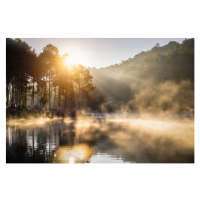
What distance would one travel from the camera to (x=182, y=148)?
7070 millimetres

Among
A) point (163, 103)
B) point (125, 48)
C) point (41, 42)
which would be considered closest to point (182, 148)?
point (125, 48)

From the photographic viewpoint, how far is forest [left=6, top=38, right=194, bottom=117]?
70.6 feet

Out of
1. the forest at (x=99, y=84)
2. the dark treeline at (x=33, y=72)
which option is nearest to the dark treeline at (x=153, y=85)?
the forest at (x=99, y=84)

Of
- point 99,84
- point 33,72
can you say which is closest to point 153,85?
point 99,84

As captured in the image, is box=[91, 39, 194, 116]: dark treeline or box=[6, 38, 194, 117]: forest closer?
box=[6, 38, 194, 117]: forest

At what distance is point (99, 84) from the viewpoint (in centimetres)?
6600

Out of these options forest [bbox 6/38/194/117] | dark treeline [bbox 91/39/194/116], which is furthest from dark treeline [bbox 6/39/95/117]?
dark treeline [bbox 91/39/194/116]

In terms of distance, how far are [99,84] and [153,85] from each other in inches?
750

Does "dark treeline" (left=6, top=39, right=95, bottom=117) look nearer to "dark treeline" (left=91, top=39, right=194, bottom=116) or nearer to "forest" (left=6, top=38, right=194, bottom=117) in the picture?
"forest" (left=6, top=38, right=194, bottom=117)

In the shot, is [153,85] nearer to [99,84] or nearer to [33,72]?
[99,84]

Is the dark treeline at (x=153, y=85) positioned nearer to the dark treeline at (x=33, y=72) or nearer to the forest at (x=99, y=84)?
the forest at (x=99, y=84)

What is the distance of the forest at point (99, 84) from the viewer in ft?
70.6
